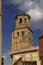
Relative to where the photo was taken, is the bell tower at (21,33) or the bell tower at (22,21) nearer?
the bell tower at (21,33)

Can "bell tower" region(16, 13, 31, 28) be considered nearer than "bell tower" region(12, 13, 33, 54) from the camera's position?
No

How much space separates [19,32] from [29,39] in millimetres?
3720

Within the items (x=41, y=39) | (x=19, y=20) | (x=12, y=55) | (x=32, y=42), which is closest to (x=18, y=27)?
(x=19, y=20)

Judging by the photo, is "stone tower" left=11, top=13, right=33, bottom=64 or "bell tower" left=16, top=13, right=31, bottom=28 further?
"bell tower" left=16, top=13, right=31, bottom=28

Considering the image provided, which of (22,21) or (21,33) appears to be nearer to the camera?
(21,33)

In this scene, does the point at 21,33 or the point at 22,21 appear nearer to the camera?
the point at 21,33

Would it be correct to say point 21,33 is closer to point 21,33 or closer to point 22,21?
point 21,33

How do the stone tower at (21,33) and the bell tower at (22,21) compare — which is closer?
the stone tower at (21,33)

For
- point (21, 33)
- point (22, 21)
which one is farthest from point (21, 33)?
point (22, 21)

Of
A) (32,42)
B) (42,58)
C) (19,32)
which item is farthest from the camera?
Result: (32,42)

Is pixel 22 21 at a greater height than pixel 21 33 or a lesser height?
greater

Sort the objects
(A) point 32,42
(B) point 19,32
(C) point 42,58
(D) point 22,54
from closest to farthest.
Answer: (C) point 42,58
(D) point 22,54
(B) point 19,32
(A) point 32,42

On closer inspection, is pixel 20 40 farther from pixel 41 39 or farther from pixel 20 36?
pixel 41 39

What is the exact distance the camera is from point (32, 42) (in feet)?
186
